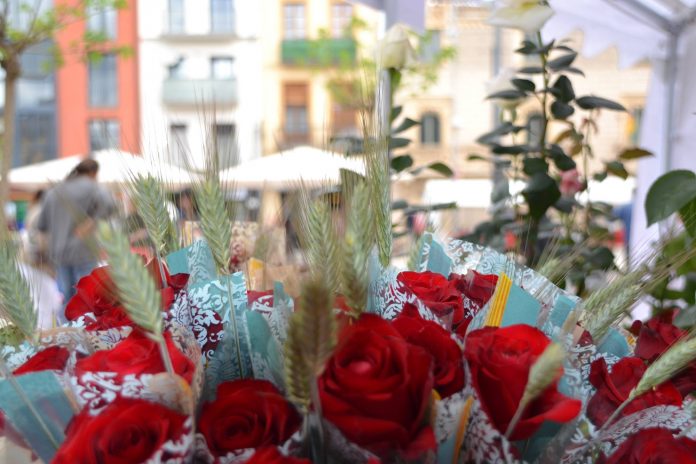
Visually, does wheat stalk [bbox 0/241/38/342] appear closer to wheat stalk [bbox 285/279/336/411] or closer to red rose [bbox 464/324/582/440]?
wheat stalk [bbox 285/279/336/411]

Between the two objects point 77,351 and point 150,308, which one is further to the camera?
point 77,351

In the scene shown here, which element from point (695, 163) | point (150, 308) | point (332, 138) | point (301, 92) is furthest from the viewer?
point (301, 92)

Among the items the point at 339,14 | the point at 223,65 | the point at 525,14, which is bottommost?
the point at 525,14

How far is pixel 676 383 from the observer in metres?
0.66

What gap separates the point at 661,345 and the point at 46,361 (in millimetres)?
521

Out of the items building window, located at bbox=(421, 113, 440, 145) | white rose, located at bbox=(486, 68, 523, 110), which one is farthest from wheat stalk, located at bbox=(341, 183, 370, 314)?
building window, located at bbox=(421, 113, 440, 145)

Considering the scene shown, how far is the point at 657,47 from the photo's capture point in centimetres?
275

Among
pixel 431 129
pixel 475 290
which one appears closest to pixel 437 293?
pixel 475 290

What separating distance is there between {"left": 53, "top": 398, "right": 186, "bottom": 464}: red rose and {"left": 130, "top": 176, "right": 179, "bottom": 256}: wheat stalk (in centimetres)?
18

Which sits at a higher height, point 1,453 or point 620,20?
point 620,20

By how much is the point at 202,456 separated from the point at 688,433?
14.2 inches

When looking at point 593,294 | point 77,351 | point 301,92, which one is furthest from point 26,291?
point 301,92

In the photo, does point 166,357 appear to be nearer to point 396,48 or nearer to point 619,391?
point 619,391

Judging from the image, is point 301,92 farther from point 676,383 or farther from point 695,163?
point 676,383
